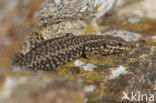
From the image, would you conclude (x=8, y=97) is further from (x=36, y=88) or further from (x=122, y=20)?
(x=122, y=20)

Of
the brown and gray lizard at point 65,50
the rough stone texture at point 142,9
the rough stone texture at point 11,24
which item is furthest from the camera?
the rough stone texture at point 142,9

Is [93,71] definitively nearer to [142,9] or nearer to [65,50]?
[65,50]

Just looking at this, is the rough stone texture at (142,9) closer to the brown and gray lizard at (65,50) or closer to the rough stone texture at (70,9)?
the rough stone texture at (70,9)

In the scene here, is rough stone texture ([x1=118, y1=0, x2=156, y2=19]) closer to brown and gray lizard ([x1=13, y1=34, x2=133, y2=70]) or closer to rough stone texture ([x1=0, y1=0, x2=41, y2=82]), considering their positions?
brown and gray lizard ([x1=13, y1=34, x2=133, y2=70])

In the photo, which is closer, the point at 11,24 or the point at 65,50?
the point at 11,24

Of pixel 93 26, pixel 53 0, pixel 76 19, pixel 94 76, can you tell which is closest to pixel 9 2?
pixel 53 0

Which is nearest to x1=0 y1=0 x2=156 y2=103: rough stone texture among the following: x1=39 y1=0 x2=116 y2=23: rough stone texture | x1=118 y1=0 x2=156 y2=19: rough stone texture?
x1=39 y1=0 x2=116 y2=23: rough stone texture

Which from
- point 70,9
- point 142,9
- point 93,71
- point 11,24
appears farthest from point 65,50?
point 142,9

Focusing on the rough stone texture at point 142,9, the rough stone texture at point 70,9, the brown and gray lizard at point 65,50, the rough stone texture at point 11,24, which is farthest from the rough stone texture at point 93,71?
the rough stone texture at point 142,9
